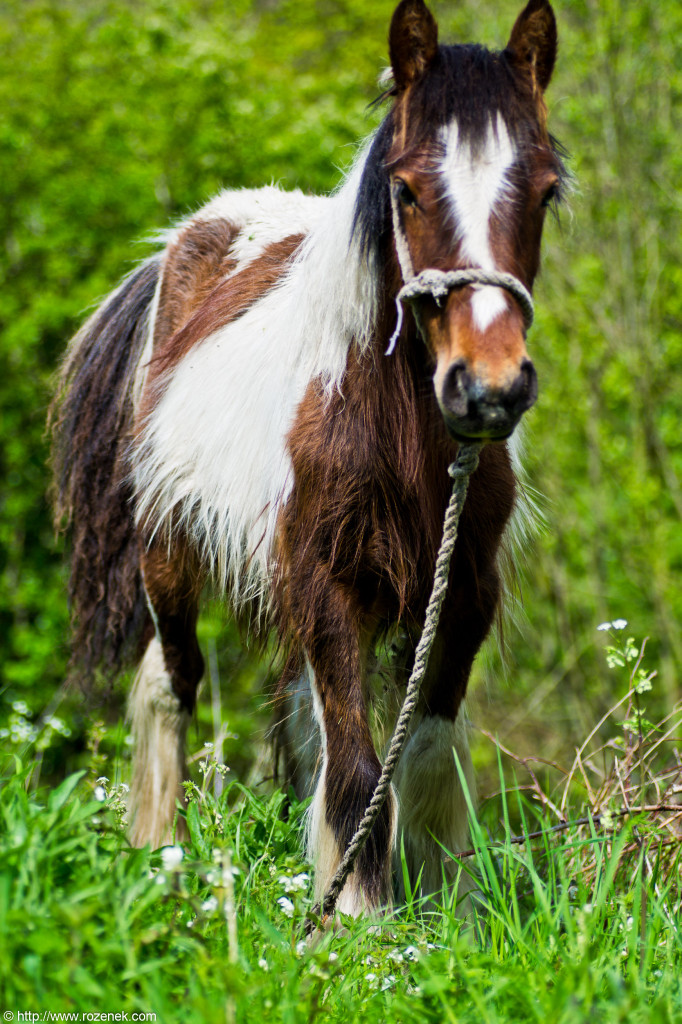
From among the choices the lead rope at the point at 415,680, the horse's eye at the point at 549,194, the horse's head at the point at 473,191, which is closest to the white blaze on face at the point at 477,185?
the horse's head at the point at 473,191

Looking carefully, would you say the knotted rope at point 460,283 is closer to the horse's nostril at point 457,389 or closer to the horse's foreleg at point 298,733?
the horse's nostril at point 457,389

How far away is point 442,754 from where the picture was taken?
306cm

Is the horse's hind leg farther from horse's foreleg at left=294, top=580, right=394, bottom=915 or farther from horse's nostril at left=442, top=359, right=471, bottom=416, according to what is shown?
horse's nostril at left=442, top=359, right=471, bottom=416

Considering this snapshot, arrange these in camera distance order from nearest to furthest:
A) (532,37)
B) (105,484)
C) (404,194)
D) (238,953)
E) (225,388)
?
1. (238,953)
2. (404,194)
3. (532,37)
4. (225,388)
5. (105,484)

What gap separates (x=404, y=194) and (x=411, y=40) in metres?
0.43

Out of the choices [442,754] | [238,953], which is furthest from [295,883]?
[442,754]

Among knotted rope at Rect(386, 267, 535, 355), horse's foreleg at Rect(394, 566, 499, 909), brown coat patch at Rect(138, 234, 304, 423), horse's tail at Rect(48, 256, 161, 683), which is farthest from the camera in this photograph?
horse's tail at Rect(48, 256, 161, 683)

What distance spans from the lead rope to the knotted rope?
38cm

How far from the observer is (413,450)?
273cm

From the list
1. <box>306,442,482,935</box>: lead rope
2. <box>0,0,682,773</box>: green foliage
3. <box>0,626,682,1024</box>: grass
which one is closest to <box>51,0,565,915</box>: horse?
<box>306,442,482,935</box>: lead rope

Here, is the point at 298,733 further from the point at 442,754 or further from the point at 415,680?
the point at 415,680

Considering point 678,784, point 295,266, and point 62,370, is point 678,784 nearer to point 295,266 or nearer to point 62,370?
point 295,266

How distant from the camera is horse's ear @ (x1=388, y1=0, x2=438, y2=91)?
8.15ft

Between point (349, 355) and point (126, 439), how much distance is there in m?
1.77
